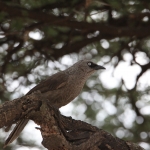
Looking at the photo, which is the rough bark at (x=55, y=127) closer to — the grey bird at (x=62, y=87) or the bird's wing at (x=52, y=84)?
the grey bird at (x=62, y=87)

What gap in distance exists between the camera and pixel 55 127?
14.3 feet

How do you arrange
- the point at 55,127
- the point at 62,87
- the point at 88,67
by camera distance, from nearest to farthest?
the point at 55,127, the point at 62,87, the point at 88,67

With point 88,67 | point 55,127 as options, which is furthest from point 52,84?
point 55,127

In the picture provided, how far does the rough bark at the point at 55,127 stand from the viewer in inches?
160

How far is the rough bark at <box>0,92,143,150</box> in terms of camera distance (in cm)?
406

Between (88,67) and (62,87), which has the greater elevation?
(62,87)

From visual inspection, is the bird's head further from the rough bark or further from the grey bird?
the rough bark

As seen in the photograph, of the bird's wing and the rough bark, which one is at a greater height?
the rough bark

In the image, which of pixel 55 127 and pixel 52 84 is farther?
pixel 52 84

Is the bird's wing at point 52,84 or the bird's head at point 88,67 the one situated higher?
the bird's wing at point 52,84

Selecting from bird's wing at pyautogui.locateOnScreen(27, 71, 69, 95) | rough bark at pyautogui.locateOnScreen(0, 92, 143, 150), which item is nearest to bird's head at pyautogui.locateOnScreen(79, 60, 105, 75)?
bird's wing at pyautogui.locateOnScreen(27, 71, 69, 95)

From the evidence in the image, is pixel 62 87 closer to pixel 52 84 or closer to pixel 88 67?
pixel 52 84

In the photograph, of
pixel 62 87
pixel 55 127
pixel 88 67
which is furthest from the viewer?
pixel 88 67

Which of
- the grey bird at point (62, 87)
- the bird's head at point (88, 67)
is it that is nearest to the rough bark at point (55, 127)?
the grey bird at point (62, 87)
